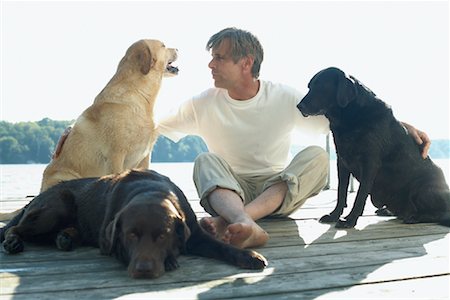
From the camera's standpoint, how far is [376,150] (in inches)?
137

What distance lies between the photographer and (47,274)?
2055 millimetres

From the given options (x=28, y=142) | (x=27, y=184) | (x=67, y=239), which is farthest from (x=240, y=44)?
(x=28, y=142)

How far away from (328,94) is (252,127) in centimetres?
59

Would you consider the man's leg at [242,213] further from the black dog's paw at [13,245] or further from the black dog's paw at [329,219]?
the black dog's paw at [13,245]

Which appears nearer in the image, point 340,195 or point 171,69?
point 340,195

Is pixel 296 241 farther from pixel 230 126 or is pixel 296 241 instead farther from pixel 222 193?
pixel 230 126

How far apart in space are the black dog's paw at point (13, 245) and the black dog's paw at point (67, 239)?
0.58 feet

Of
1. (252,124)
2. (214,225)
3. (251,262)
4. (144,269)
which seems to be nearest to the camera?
(144,269)

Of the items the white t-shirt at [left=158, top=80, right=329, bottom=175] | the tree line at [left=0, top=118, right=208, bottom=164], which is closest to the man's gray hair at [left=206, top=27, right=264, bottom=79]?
the white t-shirt at [left=158, top=80, right=329, bottom=175]

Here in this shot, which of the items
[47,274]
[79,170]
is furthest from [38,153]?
[47,274]

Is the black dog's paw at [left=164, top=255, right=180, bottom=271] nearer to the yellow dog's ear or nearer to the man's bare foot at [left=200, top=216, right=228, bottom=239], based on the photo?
the man's bare foot at [left=200, top=216, right=228, bottom=239]

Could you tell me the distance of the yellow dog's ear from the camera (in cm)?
441

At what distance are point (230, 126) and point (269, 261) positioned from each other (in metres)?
1.57

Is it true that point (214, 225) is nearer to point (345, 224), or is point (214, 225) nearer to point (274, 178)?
point (274, 178)
